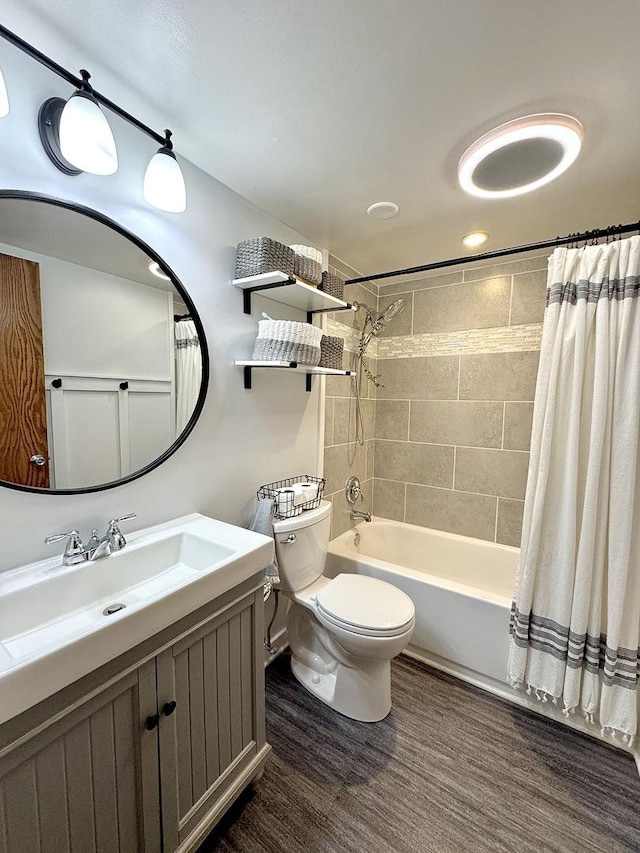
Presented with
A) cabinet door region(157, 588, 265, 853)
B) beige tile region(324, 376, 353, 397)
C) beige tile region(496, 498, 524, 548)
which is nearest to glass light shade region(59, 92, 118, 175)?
cabinet door region(157, 588, 265, 853)

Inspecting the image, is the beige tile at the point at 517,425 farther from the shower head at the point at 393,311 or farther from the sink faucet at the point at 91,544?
the sink faucet at the point at 91,544

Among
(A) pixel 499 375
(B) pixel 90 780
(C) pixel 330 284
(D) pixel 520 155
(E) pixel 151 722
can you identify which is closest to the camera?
(B) pixel 90 780

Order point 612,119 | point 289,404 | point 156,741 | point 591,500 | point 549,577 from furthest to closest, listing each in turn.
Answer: point 289,404 < point 549,577 < point 591,500 < point 612,119 < point 156,741

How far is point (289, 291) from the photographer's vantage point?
1704mm

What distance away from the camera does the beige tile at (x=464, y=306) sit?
2354 millimetres

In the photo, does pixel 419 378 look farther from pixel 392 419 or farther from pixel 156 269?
pixel 156 269

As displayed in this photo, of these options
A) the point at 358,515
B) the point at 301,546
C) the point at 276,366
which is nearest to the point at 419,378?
the point at 358,515

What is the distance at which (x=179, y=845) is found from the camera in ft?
3.39

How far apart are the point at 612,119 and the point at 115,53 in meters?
1.57

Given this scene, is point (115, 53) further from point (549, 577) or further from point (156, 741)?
point (549, 577)

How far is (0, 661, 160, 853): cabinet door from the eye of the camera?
72 cm

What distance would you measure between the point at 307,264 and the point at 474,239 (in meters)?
1.10

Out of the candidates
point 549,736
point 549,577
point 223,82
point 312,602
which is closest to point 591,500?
point 549,577

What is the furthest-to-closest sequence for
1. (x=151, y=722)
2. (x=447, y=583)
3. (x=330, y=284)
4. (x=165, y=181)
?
(x=447, y=583) → (x=330, y=284) → (x=165, y=181) → (x=151, y=722)
